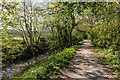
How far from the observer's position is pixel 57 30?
41.8ft

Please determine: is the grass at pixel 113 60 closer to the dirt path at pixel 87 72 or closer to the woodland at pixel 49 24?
the woodland at pixel 49 24

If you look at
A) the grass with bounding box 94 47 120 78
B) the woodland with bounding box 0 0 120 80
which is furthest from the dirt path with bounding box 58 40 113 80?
the woodland with bounding box 0 0 120 80

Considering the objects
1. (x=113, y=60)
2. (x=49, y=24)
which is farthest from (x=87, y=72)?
(x=49, y=24)

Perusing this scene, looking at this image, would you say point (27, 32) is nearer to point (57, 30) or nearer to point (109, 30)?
point (57, 30)

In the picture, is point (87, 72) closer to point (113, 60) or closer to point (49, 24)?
point (113, 60)

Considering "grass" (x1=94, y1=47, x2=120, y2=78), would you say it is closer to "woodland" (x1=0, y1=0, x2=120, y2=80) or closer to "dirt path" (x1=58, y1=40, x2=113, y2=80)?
"woodland" (x1=0, y1=0, x2=120, y2=80)

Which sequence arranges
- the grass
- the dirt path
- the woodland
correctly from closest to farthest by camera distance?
1. the woodland
2. the dirt path
3. the grass

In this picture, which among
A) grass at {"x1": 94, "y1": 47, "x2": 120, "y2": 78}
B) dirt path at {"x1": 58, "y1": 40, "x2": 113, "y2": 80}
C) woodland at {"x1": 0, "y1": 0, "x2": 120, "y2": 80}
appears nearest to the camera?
woodland at {"x1": 0, "y1": 0, "x2": 120, "y2": 80}

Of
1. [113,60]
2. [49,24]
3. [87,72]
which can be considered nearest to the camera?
[87,72]

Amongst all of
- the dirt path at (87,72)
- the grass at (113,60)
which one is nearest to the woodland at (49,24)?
the grass at (113,60)

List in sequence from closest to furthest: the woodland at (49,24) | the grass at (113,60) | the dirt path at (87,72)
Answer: the woodland at (49,24), the dirt path at (87,72), the grass at (113,60)

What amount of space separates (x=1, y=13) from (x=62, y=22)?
1026 centimetres

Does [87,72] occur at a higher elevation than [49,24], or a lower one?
lower

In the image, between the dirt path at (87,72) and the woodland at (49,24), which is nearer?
the woodland at (49,24)
